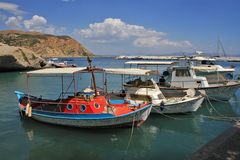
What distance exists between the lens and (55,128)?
48.3 ft

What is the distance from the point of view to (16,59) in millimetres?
53750

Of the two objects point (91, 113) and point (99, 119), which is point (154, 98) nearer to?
point (99, 119)

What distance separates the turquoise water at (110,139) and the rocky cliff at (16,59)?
39017 millimetres

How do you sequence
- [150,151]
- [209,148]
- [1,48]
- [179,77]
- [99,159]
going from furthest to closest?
[1,48], [179,77], [150,151], [99,159], [209,148]

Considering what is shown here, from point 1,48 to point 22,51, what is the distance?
5.39 m

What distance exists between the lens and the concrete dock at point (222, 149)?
26.6 feet

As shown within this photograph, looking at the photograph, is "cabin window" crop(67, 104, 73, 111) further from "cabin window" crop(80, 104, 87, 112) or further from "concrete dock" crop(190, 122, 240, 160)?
"concrete dock" crop(190, 122, 240, 160)

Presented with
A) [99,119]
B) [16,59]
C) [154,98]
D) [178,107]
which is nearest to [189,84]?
[178,107]

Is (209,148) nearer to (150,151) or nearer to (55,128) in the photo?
(150,151)

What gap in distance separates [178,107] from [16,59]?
46.4m

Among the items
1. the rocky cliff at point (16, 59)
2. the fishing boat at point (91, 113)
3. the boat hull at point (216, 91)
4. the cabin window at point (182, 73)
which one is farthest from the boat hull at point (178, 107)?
the rocky cliff at point (16, 59)

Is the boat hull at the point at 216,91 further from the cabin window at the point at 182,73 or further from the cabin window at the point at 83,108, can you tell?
the cabin window at the point at 83,108

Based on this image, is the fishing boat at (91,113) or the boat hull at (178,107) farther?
the boat hull at (178,107)

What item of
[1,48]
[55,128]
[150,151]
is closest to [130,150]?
[150,151]
